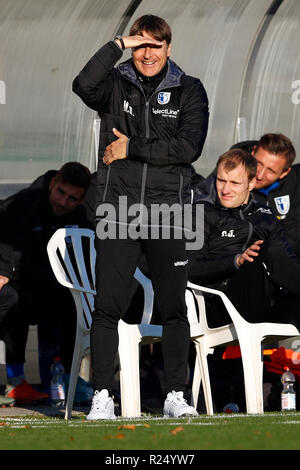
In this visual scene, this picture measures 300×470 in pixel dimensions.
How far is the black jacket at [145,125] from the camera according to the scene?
5707mm

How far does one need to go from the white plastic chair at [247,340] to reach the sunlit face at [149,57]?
1408mm

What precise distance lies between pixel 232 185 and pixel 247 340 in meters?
1.16

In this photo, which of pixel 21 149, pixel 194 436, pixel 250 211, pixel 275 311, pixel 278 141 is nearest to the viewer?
pixel 194 436

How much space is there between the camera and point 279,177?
823 centimetres

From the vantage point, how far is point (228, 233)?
23.0 ft

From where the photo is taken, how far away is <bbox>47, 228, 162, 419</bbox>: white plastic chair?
6.24 metres

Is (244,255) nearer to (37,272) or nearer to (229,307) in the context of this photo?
(229,307)

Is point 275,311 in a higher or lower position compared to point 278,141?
lower

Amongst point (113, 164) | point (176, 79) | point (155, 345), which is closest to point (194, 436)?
point (113, 164)

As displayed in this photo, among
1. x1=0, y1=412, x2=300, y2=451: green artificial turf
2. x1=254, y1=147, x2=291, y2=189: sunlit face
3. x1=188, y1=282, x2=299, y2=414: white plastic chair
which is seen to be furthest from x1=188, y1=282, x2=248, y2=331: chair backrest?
x1=254, y1=147, x2=291, y2=189: sunlit face

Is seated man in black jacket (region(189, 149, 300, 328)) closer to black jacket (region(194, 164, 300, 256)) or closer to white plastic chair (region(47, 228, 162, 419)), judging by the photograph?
white plastic chair (region(47, 228, 162, 419))

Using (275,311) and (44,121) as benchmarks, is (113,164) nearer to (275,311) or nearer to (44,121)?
(275,311)

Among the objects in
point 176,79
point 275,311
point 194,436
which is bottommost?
point 194,436

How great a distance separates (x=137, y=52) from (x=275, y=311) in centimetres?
186
